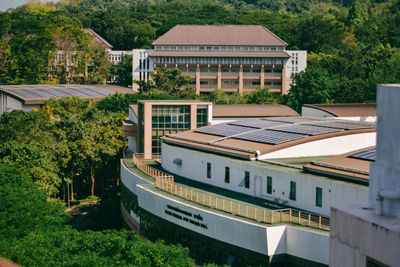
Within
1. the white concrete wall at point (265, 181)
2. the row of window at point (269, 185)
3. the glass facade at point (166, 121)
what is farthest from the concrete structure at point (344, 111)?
the row of window at point (269, 185)

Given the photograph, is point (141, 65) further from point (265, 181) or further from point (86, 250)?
point (86, 250)

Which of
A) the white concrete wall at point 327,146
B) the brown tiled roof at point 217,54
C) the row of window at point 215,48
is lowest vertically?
the white concrete wall at point 327,146

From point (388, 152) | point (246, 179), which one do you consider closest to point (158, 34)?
point (246, 179)

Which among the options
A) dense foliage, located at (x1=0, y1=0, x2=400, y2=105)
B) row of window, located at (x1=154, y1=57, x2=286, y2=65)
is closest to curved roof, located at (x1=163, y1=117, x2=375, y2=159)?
dense foliage, located at (x1=0, y1=0, x2=400, y2=105)

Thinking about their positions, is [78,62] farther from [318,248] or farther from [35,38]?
[318,248]

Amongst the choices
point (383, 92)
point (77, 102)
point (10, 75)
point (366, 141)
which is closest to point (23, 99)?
point (77, 102)

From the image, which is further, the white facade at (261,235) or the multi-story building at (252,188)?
the multi-story building at (252,188)

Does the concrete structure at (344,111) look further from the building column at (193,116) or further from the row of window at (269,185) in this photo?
the row of window at (269,185)

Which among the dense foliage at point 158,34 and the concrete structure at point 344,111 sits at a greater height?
the dense foliage at point 158,34
